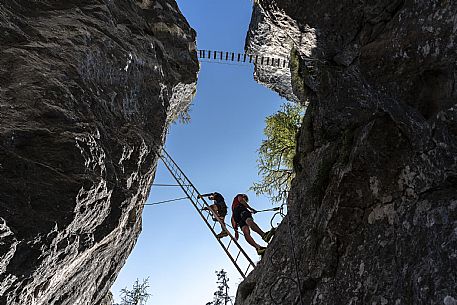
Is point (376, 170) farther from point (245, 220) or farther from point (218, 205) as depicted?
point (218, 205)

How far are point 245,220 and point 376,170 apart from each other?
543 centimetres

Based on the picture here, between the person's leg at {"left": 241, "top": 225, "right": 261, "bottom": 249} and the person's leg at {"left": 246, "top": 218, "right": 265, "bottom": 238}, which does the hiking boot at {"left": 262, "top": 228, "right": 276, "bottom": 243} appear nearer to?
the person's leg at {"left": 246, "top": 218, "right": 265, "bottom": 238}

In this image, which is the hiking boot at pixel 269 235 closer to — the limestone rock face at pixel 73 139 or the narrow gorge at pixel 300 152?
the narrow gorge at pixel 300 152

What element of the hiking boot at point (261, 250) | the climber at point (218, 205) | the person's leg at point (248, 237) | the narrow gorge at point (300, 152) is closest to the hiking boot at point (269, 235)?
the hiking boot at point (261, 250)

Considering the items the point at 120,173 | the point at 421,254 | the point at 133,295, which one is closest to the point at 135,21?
the point at 120,173

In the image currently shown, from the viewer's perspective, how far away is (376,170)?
5.24 m

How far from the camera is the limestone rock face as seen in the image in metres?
5.38

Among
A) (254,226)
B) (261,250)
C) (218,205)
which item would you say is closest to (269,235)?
(261,250)

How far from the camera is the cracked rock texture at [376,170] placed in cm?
402

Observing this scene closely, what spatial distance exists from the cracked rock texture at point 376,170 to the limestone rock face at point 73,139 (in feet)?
11.0

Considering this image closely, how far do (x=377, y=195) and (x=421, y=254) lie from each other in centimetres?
133

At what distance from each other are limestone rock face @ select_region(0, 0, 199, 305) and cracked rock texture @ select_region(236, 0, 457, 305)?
11.0ft

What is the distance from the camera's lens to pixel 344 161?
611 centimetres

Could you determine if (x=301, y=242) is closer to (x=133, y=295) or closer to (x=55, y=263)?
(x=55, y=263)
